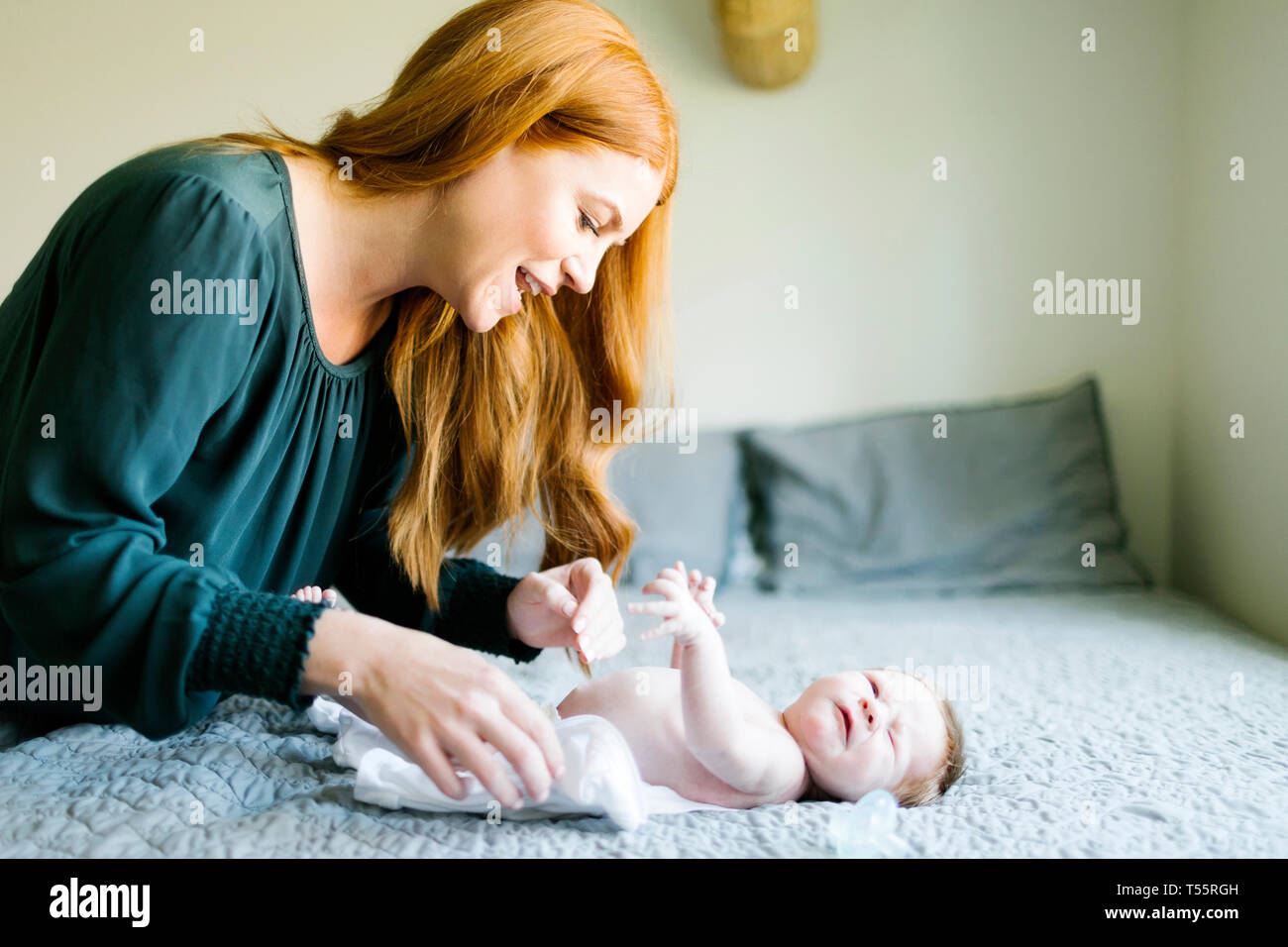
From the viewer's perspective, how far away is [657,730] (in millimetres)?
1043

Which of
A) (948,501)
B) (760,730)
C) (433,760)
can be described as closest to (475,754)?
(433,760)

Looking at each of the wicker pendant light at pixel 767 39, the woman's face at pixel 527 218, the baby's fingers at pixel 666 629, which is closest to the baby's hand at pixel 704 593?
the baby's fingers at pixel 666 629

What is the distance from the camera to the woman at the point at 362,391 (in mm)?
754

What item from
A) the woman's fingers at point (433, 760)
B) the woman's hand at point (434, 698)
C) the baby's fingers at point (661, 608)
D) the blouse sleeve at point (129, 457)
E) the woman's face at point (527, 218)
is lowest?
the woman's fingers at point (433, 760)

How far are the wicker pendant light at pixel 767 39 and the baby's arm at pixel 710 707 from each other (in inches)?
64.2

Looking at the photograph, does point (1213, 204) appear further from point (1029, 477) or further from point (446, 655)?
point (446, 655)

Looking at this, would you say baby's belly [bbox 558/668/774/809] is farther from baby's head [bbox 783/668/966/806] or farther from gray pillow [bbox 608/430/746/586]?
gray pillow [bbox 608/430/746/586]

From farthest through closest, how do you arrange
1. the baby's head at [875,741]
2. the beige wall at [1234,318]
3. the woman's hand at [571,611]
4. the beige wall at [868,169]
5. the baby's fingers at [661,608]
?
the beige wall at [868,169]
the beige wall at [1234,318]
the baby's head at [875,741]
the woman's hand at [571,611]
the baby's fingers at [661,608]

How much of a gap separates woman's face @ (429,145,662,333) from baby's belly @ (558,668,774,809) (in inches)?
16.4

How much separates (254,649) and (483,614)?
1.36 feet

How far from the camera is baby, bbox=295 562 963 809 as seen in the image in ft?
3.17

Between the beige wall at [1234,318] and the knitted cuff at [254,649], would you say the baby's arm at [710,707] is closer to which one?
the knitted cuff at [254,649]

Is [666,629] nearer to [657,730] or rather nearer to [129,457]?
[657,730]

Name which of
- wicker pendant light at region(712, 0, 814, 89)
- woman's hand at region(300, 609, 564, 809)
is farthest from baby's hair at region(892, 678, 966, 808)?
wicker pendant light at region(712, 0, 814, 89)
